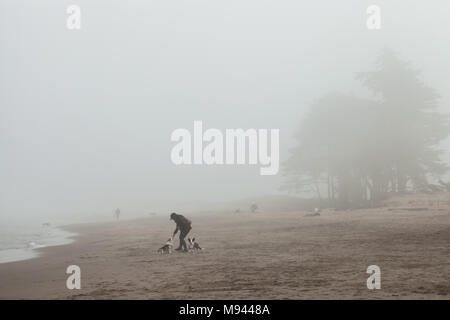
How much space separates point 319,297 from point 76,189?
16713 centimetres

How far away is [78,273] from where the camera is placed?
14.7 metres

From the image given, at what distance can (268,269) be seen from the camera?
42.4 ft

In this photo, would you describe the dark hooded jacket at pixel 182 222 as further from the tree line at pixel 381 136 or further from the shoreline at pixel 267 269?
the tree line at pixel 381 136

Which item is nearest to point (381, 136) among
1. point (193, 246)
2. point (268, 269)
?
point (193, 246)

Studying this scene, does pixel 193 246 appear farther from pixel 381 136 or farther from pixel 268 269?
pixel 381 136

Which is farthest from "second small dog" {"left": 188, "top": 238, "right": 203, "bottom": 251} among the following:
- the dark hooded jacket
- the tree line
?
the tree line

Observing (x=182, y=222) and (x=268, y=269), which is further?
(x=182, y=222)

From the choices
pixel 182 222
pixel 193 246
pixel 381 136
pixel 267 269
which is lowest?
pixel 193 246

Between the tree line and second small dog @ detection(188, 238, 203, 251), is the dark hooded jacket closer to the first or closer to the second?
second small dog @ detection(188, 238, 203, 251)

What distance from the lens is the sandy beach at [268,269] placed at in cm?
990

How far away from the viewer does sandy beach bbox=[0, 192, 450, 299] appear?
9.90 m

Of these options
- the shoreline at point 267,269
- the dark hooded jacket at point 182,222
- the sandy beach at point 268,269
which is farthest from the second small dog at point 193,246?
the shoreline at point 267,269
